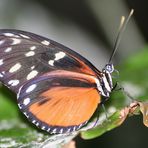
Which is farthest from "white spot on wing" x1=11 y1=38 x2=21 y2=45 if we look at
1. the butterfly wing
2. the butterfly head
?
the butterfly head

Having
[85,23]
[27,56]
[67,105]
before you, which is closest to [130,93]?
[67,105]

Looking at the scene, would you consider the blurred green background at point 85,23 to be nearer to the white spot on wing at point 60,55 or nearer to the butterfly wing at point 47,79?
the butterfly wing at point 47,79

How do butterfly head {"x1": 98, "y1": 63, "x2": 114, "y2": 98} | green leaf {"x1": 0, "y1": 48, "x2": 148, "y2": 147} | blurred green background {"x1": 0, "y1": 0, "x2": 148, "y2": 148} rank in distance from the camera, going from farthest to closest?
blurred green background {"x1": 0, "y1": 0, "x2": 148, "y2": 148}, butterfly head {"x1": 98, "y1": 63, "x2": 114, "y2": 98}, green leaf {"x1": 0, "y1": 48, "x2": 148, "y2": 147}

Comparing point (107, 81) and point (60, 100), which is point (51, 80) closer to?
point (60, 100)

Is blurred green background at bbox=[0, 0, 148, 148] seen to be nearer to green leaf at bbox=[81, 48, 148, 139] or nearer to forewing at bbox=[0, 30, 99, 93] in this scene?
green leaf at bbox=[81, 48, 148, 139]

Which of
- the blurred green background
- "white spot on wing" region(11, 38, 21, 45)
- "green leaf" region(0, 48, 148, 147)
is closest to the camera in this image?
"green leaf" region(0, 48, 148, 147)

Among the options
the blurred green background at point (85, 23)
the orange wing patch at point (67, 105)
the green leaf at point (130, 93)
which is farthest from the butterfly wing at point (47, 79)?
the blurred green background at point (85, 23)
